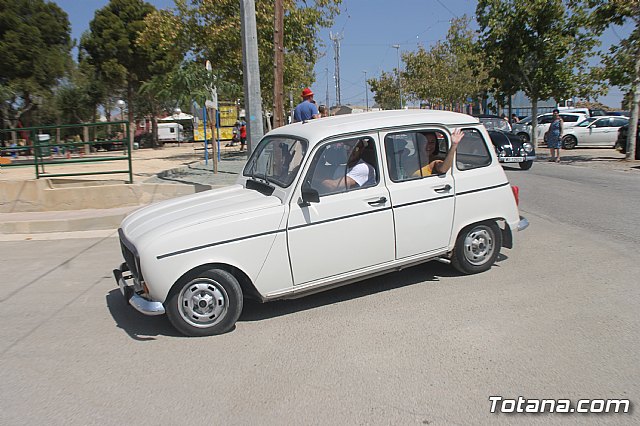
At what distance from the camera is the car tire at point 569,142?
2434cm

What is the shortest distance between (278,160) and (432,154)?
5.28 ft

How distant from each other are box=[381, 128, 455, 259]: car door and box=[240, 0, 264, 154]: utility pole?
242 inches

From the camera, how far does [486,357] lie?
3912mm

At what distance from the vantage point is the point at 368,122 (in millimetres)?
5148

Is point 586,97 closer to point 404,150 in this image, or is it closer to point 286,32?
point 286,32

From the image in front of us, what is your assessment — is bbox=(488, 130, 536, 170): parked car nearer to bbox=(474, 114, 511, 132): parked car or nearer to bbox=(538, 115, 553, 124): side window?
bbox=(474, 114, 511, 132): parked car

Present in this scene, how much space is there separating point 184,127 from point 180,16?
3047 cm

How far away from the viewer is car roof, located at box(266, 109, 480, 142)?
5000 millimetres

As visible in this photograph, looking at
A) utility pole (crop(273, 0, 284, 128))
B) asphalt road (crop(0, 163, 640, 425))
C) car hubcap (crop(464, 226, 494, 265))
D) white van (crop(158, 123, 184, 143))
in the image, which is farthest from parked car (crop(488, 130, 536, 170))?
white van (crop(158, 123, 184, 143))

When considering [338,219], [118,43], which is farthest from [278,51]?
[118,43]

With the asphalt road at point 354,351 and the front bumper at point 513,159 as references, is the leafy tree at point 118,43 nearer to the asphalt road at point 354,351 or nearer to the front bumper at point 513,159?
the front bumper at point 513,159

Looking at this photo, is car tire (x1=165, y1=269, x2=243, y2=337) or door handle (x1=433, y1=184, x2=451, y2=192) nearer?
car tire (x1=165, y1=269, x2=243, y2=337)

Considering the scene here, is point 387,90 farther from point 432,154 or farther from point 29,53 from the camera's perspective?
point 432,154

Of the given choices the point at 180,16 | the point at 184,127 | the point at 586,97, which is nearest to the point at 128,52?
the point at 180,16
